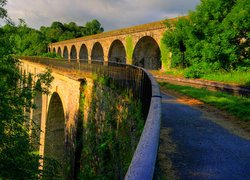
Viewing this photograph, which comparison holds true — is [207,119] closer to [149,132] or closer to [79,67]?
[149,132]

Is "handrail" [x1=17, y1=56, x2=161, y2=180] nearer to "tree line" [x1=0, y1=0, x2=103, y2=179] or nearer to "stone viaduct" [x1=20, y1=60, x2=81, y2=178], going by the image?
"stone viaduct" [x1=20, y1=60, x2=81, y2=178]

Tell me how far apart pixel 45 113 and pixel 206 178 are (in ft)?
48.9

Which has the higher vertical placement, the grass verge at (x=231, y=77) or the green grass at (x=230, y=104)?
the grass verge at (x=231, y=77)

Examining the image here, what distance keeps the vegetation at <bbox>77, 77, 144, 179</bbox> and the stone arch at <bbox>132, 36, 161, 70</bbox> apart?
60.5ft

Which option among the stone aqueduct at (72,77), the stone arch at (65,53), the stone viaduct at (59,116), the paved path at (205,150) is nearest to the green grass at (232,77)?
the stone aqueduct at (72,77)

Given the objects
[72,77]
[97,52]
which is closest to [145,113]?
[72,77]

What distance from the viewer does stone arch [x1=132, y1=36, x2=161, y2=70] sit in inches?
1081

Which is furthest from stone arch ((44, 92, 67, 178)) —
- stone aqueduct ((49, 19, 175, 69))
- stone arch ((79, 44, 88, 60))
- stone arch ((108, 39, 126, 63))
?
stone arch ((79, 44, 88, 60))

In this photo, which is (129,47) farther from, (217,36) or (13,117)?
(13,117)

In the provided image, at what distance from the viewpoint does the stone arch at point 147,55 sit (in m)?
27.5

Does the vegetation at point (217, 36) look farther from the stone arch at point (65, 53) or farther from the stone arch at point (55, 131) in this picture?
the stone arch at point (65, 53)

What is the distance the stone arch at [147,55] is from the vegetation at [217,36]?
28.5 feet

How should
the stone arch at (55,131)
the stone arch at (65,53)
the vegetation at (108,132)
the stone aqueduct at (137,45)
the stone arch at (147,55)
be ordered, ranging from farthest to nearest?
1. the stone arch at (65,53)
2. the stone arch at (147,55)
3. the stone aqueduct at (137,45)
4. the stone arch at (55,131)
5. the vegetation at (108,132)

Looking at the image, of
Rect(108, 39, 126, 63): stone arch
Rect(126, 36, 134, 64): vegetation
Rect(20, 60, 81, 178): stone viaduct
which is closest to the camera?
Rect(20, 60, 81, 178): stone viaduct
